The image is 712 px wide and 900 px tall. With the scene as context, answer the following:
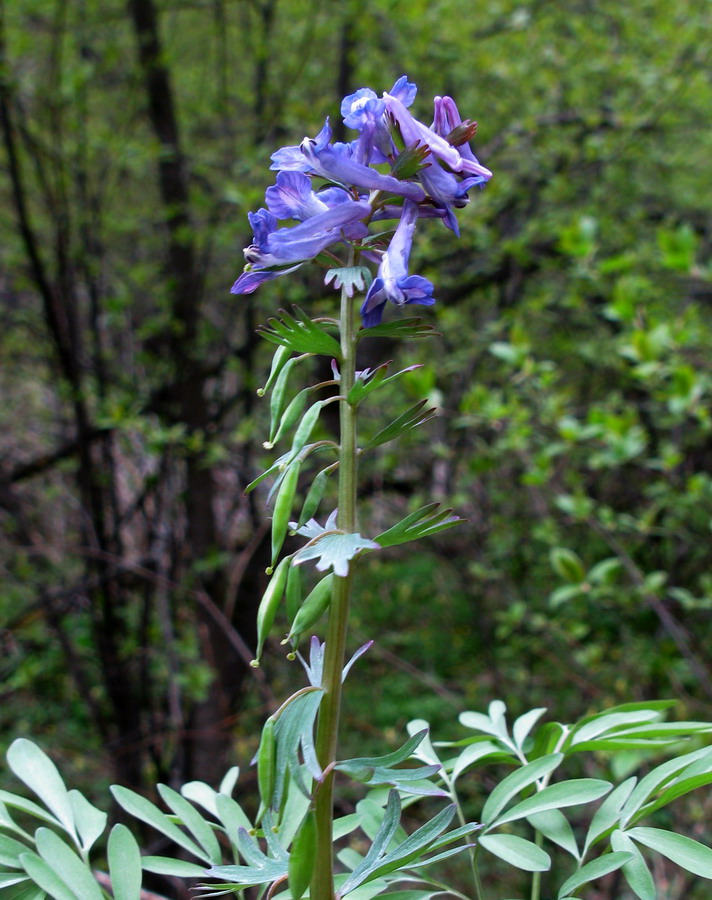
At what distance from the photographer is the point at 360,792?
3.01 metres

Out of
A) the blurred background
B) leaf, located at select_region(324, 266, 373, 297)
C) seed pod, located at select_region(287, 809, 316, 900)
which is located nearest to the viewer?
seed pod, located at select_region(287, 809, 316, 900)

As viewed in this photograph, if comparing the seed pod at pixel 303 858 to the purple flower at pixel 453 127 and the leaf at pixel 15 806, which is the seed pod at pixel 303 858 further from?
the purple flower at pixel 453 127

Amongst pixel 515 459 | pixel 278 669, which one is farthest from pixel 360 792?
pixel 515 459

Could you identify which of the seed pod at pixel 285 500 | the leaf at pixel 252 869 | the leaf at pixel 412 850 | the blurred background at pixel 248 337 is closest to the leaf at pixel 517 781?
the leaf at pixel 412 850

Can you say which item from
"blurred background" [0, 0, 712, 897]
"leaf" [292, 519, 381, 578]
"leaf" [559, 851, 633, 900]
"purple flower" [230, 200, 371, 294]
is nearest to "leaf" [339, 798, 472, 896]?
"leaf" [559, 851, 633, 900]

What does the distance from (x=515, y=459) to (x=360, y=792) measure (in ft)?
5.19

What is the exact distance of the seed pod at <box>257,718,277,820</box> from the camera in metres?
0.53

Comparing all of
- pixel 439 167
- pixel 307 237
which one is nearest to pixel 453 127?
pixel 439 167

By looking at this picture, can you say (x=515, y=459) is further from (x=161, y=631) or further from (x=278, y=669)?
(x=161, y=631)

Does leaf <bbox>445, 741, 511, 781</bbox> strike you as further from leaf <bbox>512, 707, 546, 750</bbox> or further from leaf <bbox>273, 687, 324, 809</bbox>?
leaf <bbox>273, 687, 324, 809</bbox>

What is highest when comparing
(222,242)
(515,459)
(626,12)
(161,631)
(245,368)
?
(626,12)

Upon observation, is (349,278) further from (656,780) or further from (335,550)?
(656,780)

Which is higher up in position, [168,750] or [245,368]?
[245,368]

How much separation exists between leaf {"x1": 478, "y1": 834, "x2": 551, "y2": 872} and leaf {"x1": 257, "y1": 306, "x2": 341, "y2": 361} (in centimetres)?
44
